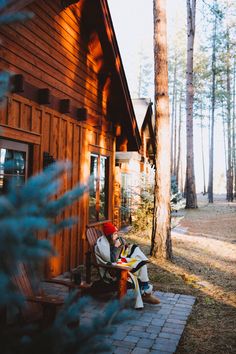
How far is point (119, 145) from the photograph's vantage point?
993cm

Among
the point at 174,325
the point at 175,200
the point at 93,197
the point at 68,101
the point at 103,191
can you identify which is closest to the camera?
the point at 174,325

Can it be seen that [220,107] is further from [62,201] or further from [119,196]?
[62,201]

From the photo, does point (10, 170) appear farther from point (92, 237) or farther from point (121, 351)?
point (121, 351)

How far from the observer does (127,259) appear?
17.0 ft

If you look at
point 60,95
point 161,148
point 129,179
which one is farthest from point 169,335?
point 129,179

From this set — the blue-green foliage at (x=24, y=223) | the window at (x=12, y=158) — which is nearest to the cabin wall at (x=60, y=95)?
the window at (x=12, y=158)

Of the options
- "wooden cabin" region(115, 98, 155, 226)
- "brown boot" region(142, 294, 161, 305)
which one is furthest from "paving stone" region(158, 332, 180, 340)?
"wooden cabin" region(115, 98, 155, 226)

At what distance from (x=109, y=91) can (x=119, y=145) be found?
174 centimetres

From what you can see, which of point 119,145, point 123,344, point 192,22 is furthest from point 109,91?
point 192,22

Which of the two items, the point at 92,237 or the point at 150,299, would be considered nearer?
the point at 150,299

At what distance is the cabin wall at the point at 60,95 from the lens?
16.6 feet

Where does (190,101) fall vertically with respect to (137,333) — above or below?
above

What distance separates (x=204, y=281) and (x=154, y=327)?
2.53m

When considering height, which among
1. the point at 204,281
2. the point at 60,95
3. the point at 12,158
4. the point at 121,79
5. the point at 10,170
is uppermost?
the point at 121,79
